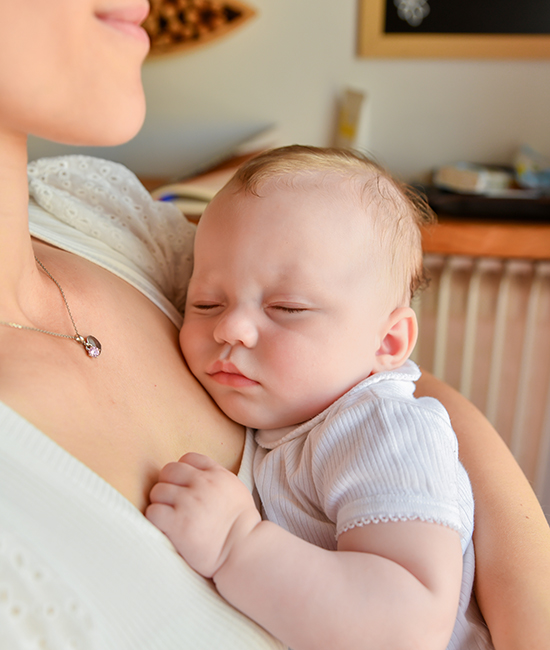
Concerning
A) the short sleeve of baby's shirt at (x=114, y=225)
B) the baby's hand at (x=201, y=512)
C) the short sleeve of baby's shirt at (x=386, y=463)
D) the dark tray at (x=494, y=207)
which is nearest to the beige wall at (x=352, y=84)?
the dark tray at (x=494, y=207)

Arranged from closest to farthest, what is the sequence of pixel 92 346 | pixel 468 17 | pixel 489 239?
1. pixel 92 346
2. pixel 489 239
3. pixel 468 17

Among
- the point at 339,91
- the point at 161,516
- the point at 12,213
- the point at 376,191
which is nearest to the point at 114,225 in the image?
the point at 12,213

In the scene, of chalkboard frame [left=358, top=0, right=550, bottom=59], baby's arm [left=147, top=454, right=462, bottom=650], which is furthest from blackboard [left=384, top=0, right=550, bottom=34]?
baby's arm [left=147, top=454, right=462, bottom=650]

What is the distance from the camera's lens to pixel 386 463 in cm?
65

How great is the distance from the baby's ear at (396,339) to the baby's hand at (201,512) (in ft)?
1.14

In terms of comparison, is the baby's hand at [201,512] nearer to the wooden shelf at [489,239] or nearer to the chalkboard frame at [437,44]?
the wooden shelf at [489,239]

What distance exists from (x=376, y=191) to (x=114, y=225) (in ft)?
1.35

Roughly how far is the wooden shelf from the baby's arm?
132 cm

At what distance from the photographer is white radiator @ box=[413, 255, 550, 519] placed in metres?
2.02

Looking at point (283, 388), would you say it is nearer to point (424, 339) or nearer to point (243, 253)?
point (243, 253)

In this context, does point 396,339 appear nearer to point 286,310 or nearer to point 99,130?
point 286,310

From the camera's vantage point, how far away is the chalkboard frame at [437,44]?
200cm

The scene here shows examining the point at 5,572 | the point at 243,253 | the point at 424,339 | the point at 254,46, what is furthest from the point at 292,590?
the point at 254,46

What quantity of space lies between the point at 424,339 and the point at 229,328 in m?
1.56
